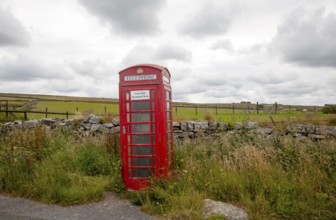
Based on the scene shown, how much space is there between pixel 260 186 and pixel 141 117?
Result: 7.97ft

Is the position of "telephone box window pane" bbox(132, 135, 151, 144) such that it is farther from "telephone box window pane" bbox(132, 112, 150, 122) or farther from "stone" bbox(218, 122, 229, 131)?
"stone" bbox(218, 122, 229, 131)

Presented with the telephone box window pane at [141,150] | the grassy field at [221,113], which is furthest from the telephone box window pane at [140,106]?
the grassy field at [221,113]

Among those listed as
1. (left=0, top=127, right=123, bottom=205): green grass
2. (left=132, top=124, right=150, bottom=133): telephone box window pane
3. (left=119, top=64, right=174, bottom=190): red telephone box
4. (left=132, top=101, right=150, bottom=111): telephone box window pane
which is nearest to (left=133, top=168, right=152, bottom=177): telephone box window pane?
(left=119, top=64, right=174, bottom=190): red telephone box

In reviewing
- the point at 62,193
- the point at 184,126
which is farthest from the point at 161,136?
the point at 184,126

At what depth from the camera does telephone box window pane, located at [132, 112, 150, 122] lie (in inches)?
222

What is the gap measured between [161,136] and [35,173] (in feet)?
8.63

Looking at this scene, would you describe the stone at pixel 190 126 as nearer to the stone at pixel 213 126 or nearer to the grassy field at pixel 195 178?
the stone at pixel 213 126

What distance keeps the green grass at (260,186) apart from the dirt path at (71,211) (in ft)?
0.83

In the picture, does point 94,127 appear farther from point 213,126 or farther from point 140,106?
point 140,106

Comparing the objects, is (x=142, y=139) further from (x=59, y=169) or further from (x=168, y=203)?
(x=59, y=169)

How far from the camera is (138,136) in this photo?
5.71 metres

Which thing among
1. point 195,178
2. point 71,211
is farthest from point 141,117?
point 71,211

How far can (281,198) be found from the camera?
4.58m

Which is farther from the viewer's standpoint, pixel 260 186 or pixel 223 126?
pixel 223 126
